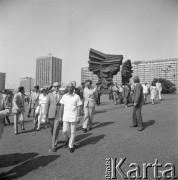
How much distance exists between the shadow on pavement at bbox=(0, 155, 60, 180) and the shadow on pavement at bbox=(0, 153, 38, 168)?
7.9 inches

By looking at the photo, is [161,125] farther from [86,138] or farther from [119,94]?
[119,94]

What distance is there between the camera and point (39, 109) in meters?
7.75

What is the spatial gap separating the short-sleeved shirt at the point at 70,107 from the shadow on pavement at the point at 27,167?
960 millimetres

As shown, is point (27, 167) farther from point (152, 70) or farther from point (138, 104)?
point (152, 70)

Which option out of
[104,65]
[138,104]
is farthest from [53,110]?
[104,65]

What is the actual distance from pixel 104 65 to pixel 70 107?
20.5 m

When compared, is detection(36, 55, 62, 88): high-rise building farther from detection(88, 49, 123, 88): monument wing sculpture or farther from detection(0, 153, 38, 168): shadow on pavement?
detection(0, 153, 38, 168): shadow on pavement

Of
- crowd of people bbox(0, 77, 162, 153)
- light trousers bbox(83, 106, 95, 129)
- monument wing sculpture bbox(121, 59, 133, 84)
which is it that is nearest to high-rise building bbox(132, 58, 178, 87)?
monument wing sculpture bbox(121, 59, 133, 84)

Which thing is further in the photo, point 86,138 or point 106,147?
point 86,138

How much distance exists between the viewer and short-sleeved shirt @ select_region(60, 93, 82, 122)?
5059 mm

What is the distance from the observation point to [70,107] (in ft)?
16.7

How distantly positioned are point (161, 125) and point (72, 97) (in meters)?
4.07

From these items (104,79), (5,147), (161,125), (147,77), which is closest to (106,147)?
(5,147)

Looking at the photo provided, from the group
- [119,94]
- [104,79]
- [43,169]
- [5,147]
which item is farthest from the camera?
[104,79]
